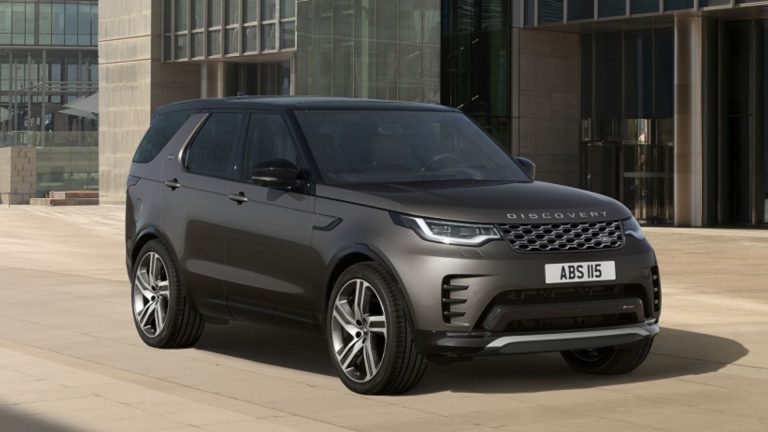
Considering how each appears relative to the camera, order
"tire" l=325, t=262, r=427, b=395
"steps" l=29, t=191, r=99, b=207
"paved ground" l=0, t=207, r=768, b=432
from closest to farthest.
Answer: "paved ground" l=0, t=207, r=768, b=432
"tire" l=325, t=262, r=427, b=395
"steps" l=29, t=191, r=99, b=207

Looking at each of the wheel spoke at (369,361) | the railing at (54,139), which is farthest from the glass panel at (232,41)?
the wheel spoke at (369,361)

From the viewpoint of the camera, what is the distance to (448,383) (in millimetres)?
8773

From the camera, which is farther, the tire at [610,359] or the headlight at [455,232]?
the tire at [610,359]

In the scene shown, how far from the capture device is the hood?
8.09 metres

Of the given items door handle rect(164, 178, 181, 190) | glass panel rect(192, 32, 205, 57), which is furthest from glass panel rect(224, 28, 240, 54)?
door handle rect(164, 178, 181, 190)

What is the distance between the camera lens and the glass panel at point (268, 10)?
48.2 m

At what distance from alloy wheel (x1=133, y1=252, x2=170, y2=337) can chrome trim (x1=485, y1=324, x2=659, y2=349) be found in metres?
3.12

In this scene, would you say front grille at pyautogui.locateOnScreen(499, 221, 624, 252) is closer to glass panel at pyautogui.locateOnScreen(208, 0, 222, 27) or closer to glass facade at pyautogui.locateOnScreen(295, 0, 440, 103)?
glass facade at pyautogui.locateOnScreen(295, 0, 440, 103)

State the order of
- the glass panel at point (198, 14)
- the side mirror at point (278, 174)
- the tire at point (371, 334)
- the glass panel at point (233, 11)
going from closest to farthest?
the tire at point (371, 334)
the side mirror at point (278, 174)
the glass panel at point (233, 11)
the glass panel at point (198, 14)

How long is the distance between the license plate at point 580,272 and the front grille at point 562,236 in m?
0.10

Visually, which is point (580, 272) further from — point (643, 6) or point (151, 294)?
point (643, 6)

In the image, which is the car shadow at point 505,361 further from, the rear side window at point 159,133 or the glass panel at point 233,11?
the glass panel at point 233,11

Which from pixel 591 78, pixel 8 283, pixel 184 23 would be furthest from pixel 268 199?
pixel 184 23

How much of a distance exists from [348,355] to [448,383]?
698 millimetres
